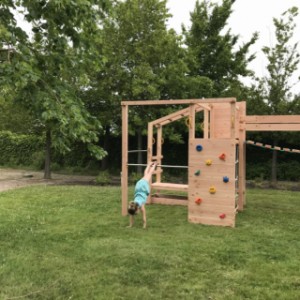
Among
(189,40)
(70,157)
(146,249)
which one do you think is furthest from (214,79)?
(146,249)

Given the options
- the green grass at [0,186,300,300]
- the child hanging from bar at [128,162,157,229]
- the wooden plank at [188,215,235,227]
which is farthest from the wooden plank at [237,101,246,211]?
the child hanging from bar at [128,162,157,229]

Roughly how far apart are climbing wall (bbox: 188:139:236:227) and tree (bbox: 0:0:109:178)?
393cm

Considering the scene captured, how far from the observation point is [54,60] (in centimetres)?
417

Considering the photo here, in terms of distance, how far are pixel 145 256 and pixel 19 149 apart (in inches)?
811

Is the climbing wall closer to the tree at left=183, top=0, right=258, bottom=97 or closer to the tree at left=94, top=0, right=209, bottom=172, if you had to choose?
the tree at left=94, top=0, right=209, bottom=172

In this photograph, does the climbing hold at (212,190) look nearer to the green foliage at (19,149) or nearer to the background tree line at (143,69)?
the background tree line at (143,69)

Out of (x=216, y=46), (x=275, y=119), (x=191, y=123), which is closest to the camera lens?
(x=191, y=123)

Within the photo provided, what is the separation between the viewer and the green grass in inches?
176

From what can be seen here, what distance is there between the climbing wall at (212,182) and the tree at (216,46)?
10.3m

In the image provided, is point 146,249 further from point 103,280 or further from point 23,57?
point 23,57

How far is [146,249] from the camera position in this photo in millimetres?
6023

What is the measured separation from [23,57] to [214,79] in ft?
52.0

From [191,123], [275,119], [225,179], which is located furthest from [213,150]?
[275,119]

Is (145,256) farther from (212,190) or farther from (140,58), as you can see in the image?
(140,58)
